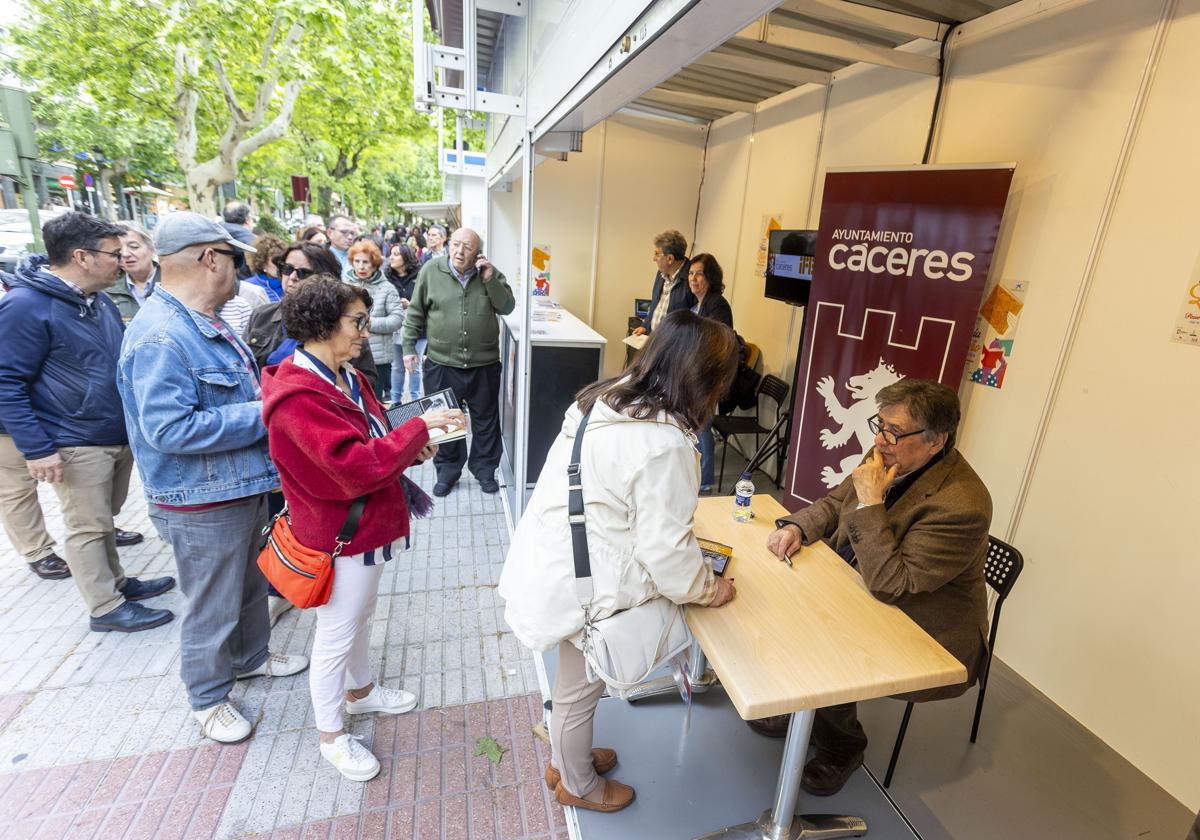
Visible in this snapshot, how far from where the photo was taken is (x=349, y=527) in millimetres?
1645

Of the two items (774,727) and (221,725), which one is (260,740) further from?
(774,727)

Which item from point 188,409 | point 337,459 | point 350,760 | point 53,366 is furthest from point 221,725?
point 53,366

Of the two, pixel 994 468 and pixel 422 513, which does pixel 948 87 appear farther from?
pixel 422 513

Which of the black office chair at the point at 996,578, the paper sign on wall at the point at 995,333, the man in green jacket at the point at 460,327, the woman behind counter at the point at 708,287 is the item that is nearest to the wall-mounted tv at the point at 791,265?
the woman behind counter at the point at 708,287

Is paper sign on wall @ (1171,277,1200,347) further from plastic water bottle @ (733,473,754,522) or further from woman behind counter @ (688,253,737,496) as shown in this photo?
woman behind counter @ (688,253,737,496)

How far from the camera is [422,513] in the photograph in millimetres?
2074

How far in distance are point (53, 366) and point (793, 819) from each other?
3.27 meters

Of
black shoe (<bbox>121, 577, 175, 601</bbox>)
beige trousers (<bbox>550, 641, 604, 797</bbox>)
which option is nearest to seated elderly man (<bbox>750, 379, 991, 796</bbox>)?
beige trousers (<bbox>550, 641, 604, 797</bbox>)

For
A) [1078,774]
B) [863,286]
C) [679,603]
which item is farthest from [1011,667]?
[679,603]

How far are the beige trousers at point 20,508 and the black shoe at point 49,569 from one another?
0.02 meters

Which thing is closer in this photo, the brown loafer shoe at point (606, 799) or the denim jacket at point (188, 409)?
the denim jacket at point (188, 409)

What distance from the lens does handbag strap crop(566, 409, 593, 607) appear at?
1.38m

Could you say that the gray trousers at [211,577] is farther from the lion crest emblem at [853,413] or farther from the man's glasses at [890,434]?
the lion crest emblem at [853,413]

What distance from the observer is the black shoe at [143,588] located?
9.12 ft
